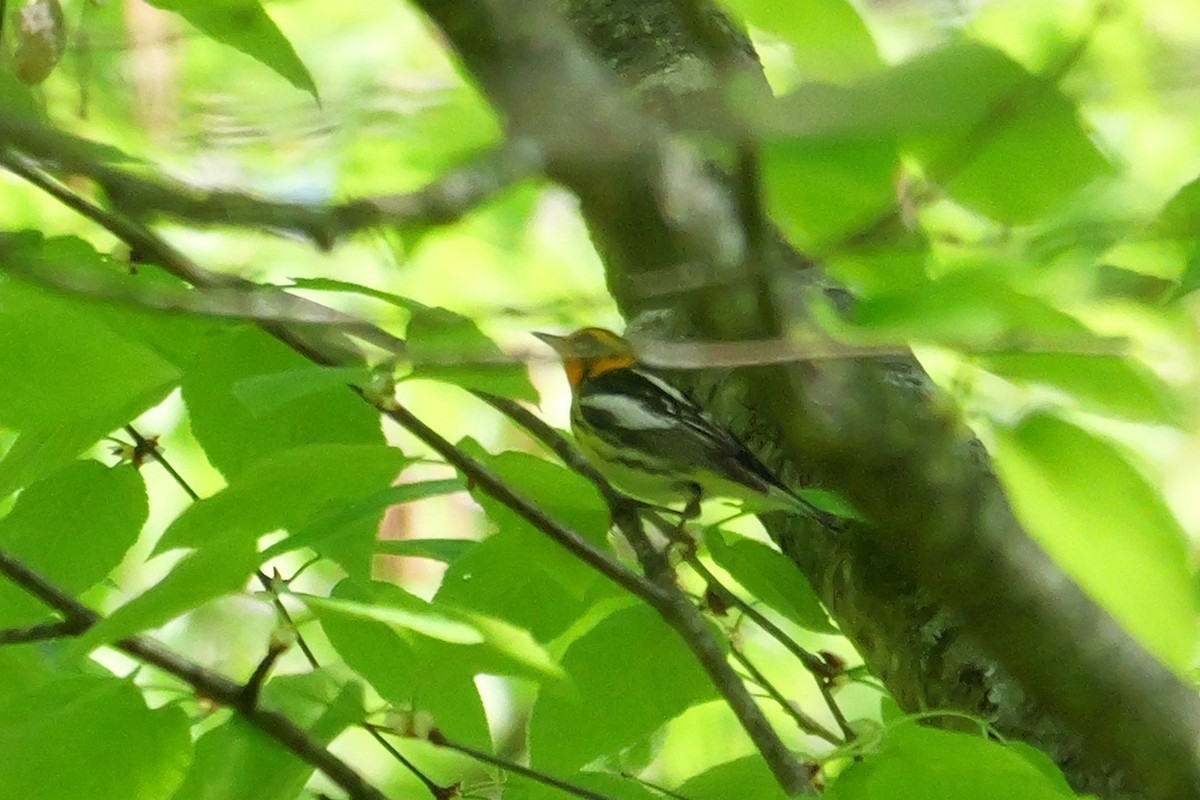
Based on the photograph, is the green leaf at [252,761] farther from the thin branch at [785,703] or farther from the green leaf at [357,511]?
the thin branch at [785,703]

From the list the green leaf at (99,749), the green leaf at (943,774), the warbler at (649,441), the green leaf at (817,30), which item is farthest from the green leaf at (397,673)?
the warbler at (649,441)

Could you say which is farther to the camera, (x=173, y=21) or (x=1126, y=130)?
(x=173, y=21)

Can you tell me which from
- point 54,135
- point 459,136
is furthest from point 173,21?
point 54,135

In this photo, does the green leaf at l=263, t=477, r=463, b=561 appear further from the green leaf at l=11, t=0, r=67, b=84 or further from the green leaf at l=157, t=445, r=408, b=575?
the green leaf at l=11, t=0, r=67, b=84

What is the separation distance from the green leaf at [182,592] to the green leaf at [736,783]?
1.21 ft

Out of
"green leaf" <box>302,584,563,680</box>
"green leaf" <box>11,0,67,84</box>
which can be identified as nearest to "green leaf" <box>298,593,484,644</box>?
"green leaf" <box>302,584,563,680</box>

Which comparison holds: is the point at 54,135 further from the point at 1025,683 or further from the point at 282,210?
the point at 1025,683

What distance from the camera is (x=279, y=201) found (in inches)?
15.6

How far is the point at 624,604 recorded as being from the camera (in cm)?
80

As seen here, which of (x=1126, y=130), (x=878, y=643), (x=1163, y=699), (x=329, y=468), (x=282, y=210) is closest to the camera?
(x=282, y=210)

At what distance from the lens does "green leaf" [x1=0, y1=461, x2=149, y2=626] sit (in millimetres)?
801

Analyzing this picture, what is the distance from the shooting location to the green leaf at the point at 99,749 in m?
0.57

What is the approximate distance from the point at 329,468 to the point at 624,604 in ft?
0.84

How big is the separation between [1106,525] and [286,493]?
1.27 feet
